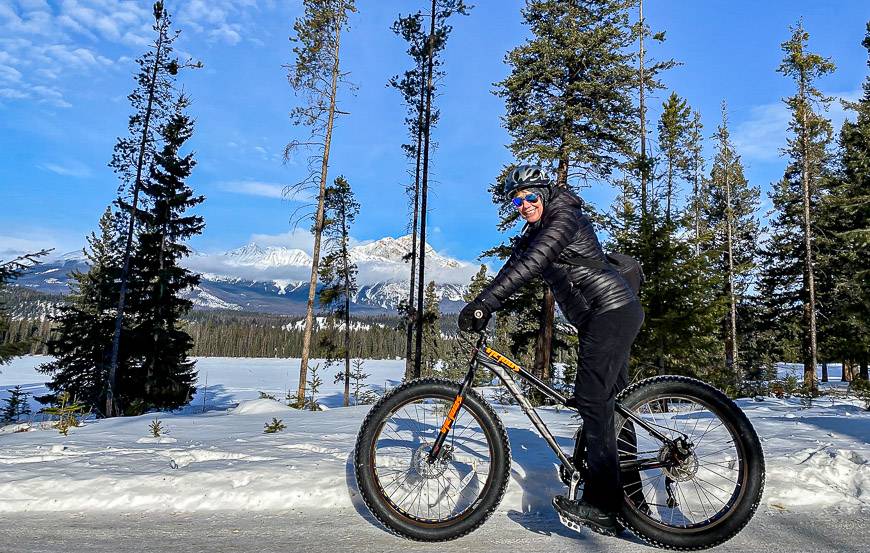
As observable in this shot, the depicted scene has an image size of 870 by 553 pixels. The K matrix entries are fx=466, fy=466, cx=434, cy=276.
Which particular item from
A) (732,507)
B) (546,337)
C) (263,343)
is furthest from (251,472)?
(263,343)

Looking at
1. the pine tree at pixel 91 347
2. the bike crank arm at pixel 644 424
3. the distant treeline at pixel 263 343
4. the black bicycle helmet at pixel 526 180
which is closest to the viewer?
the bike crank arm at pixel 644 424

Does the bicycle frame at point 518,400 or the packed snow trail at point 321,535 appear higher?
the bicycle frame at point 518,400

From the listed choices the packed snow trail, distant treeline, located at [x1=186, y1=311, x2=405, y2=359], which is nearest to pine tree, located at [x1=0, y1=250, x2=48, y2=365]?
the packed snow trail

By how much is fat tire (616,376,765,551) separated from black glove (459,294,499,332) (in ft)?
3.62

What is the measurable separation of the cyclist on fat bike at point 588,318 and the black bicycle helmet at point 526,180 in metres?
0.17

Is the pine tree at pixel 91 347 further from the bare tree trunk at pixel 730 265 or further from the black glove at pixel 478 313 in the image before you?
the bare tree trunk at pixel 730 265

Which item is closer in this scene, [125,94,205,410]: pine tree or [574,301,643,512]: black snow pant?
[574,301,643,512]: black snow pant

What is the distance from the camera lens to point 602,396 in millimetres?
2979

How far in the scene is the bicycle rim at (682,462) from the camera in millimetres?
3059

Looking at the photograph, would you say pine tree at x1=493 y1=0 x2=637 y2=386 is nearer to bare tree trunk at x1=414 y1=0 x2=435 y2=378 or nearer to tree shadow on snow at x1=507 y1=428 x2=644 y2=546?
bare tree trunk at x1=414 y1=0 x2=435 y2=378

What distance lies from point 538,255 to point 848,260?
2895 cm

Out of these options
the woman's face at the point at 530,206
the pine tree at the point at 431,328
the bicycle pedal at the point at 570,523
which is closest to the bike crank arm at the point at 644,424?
the bicycle pedal at the point at 570,523

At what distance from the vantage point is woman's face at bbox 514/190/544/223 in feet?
10.6

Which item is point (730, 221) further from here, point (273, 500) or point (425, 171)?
point (273, 500)
